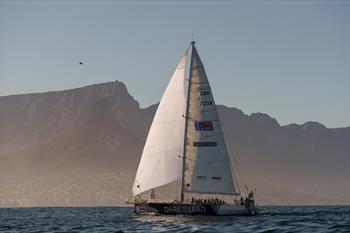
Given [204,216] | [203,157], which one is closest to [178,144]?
[203,157]

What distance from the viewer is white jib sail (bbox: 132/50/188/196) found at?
71.6 metres

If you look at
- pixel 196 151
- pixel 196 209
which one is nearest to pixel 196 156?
pixel 196 151

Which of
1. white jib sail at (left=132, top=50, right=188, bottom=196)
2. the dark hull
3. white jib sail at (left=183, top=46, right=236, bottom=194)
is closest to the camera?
the dark hull

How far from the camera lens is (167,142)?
238ft

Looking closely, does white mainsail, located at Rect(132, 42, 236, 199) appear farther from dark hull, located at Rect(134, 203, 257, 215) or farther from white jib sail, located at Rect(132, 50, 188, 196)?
dark hull, located at Rect(134, 203, 257, 215)

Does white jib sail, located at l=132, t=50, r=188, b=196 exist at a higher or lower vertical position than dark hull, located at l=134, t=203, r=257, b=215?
higher

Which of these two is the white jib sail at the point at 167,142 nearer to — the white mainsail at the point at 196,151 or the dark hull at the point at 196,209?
the white mainsail at the point at 196,151

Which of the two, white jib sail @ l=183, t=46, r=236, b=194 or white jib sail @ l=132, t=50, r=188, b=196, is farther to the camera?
white jib sail @ l=132, t=50, r=188, b=196

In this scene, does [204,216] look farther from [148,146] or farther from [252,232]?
[252,232]

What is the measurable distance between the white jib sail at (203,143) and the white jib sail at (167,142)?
48.1 inches

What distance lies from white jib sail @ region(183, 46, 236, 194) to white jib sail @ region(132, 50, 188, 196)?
1223 millimetres

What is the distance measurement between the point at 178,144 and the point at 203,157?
10.0ft

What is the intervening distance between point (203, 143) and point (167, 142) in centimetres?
394

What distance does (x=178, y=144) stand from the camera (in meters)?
72.2
